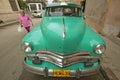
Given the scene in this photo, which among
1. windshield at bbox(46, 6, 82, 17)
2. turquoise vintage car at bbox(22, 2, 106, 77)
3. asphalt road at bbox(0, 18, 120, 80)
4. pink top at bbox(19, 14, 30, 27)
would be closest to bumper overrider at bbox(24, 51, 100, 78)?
turquoise vintage car at bbox(22, 2, 106, 77)

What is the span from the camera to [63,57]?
2014 millimetres

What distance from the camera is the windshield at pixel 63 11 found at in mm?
3359

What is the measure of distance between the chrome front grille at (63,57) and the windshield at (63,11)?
1637 mm

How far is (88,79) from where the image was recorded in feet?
9.27

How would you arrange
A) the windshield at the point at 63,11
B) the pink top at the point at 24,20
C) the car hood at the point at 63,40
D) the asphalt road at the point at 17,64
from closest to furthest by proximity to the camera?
→ 1. the car hood at the point at 63,40
2. the asphalt road at the point at 17,64
3. the windshield at the point at 63,11
4. the pink top at the point at 24,20

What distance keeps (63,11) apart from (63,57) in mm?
1839

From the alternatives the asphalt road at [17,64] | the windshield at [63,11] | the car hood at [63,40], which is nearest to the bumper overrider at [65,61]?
the car hood at [63,40]

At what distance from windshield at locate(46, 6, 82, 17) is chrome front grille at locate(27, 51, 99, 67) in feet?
5.37

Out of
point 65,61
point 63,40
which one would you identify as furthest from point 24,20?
point 65,61

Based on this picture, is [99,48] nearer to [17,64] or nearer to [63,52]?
[63,52]

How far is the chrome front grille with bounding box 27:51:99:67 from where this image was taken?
203 centimetres

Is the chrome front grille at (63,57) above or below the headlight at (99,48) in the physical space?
below

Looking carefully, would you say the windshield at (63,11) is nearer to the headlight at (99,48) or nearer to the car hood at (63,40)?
the car hood at (63,40)

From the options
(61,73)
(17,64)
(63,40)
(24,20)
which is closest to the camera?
(63,40)
